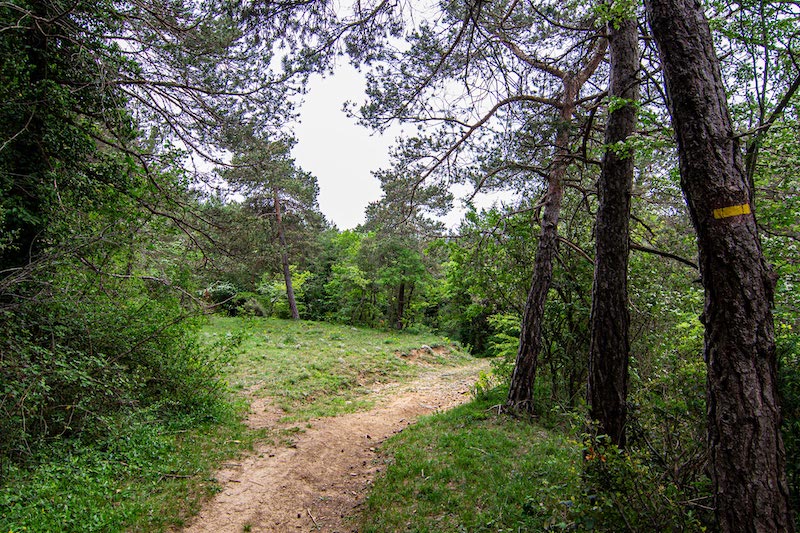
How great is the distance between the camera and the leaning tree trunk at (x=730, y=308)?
2148 mm

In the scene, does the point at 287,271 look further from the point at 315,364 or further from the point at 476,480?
the point at 476,480

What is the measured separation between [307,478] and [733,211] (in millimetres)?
5723

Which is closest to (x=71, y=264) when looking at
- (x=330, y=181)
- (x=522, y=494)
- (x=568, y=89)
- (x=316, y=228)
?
(x=522, y=494)

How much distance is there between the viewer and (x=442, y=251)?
931 centimetres

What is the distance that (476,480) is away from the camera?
15.9 ft

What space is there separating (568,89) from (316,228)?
768 inches

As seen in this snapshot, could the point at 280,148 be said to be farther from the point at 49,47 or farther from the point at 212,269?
the point at 49,47

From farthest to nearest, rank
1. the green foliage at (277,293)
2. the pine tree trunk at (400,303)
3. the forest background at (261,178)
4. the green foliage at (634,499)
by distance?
1. the pine tree trunk at (400,303)
2. the green foliage at (277,293)
3. the forest background at (261,178)
4. the green foliage at (634,499)

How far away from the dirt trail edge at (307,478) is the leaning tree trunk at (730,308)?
3.76 metres

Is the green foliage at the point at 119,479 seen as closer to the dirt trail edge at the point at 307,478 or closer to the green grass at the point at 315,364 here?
the dirt trail edge at the point at 307,478

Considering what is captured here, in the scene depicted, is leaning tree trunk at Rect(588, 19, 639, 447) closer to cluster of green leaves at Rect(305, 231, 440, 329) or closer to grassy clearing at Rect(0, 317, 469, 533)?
grassy clearing at Rect(0, 317, 469, 533)

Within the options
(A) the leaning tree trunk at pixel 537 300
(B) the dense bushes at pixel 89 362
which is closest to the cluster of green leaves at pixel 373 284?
(A) the leaning tree trunk at pixel 537 300

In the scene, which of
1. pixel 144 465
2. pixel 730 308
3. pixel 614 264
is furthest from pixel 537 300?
pixel 144 465

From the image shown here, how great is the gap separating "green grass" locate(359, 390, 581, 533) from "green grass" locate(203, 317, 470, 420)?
308cm
